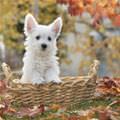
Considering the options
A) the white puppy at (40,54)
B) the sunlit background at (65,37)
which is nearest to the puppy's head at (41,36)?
the white puppy at (40,54)

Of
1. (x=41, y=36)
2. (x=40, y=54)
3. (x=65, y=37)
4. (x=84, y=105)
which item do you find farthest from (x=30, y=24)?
(x=65, y=37)

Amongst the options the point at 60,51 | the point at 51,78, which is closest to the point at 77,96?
the point at 51,78

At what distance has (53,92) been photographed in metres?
3.87

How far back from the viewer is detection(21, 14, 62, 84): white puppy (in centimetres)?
404

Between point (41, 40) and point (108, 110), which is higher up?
point (41, 40)

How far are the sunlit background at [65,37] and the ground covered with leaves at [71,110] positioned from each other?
292 inches

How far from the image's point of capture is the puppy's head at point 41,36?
4031 millimetres

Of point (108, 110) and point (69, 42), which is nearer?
point (108, 110)

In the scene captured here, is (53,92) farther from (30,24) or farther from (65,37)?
(65,37)

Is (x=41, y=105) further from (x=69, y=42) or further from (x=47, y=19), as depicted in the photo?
(x=69, y=42)

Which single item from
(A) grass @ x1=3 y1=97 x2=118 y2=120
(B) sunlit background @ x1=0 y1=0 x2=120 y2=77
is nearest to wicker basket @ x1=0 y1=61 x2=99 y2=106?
(A) grass @ x1=3 y1=97 x2=118 y2=120

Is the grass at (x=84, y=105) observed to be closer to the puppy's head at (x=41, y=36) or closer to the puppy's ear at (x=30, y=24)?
the puppy's head at (x=41, y=36)

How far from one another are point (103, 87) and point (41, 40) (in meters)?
0.85

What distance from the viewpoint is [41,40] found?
4043mm
